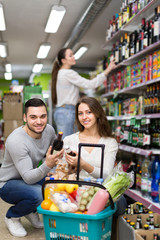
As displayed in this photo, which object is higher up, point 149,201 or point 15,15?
point 15,15

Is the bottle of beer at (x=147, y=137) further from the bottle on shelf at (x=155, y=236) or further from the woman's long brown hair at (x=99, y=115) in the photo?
the bottle on shelf at (x=155, y=236)

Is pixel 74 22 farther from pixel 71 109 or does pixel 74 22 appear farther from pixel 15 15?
pixel 71 109

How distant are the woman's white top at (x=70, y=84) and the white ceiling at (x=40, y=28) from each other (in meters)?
1.54

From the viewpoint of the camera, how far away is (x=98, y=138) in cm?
262

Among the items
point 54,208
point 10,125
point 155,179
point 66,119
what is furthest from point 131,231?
point 10,125

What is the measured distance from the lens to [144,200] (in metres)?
3.38

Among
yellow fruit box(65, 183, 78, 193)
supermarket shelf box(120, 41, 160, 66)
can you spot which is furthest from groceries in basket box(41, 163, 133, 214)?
supermarket shelf box(120, 41, 160, 66)

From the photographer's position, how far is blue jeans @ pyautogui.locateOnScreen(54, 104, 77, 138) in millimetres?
4098

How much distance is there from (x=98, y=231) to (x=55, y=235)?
0.26 metres

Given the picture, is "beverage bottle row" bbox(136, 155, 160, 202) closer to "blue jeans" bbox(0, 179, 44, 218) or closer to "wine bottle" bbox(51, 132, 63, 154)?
"blue jeans" bbox(0, 179, 44, 218)

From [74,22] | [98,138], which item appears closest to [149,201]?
[98,138]

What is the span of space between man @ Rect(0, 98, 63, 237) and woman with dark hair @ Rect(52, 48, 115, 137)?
1.38m

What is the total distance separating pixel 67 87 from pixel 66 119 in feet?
1.57

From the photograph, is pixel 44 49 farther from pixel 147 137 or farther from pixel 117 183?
pixel 117 183
